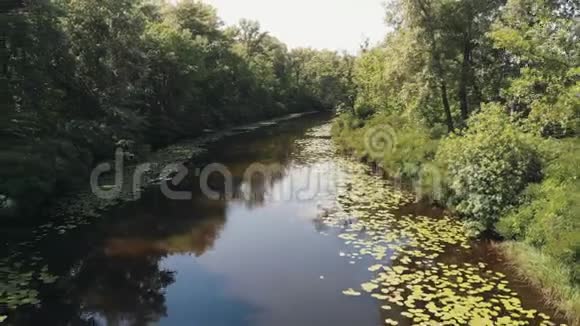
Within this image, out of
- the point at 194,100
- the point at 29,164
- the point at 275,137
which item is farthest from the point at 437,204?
the point at 194,100

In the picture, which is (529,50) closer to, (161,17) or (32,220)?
(32,220)

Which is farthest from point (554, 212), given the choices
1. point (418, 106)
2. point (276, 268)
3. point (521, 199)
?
point (418, 106)

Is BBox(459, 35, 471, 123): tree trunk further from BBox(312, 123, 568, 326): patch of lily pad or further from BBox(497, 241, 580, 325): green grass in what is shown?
BBox(497, 241, 580, 325): green grass

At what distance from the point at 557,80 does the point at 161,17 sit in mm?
41555

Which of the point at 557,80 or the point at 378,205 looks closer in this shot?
the point at 557,80

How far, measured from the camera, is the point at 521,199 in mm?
11891

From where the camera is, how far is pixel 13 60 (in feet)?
45.2

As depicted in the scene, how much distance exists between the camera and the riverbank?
903 centimetres

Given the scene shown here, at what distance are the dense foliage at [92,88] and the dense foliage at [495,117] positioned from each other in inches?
485

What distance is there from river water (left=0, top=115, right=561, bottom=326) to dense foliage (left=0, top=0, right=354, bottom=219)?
7.59 feet

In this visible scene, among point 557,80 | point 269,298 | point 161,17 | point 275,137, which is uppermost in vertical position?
point 161,17

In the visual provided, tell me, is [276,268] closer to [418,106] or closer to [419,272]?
[419,272]

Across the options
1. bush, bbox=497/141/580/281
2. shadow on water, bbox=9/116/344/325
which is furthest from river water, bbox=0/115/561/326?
bush, bbox=497/141/580/281

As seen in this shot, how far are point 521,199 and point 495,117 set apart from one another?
8.83 feet
